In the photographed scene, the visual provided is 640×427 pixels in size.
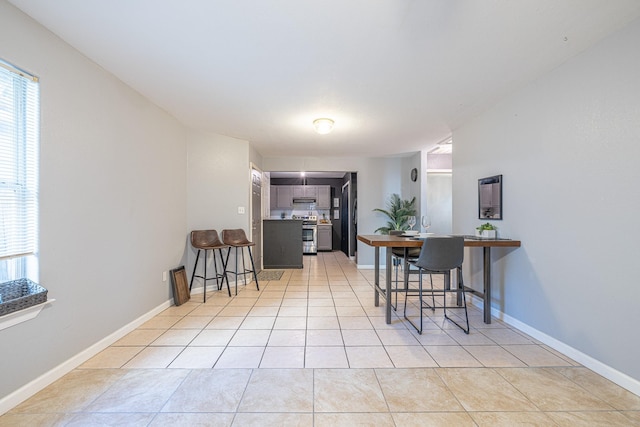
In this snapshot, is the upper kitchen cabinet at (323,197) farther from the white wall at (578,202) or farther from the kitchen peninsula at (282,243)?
the white wall at (578,202)

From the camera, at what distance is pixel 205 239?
3.91 m

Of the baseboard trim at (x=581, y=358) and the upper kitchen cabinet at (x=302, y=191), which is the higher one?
the upper kitchen cabinet at (x=302, y=191)

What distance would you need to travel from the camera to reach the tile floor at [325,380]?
5.14 ft

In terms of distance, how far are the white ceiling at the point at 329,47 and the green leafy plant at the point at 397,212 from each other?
2593mm

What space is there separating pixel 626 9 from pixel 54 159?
12.5 feet

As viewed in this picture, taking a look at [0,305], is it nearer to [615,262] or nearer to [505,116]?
[615,262]

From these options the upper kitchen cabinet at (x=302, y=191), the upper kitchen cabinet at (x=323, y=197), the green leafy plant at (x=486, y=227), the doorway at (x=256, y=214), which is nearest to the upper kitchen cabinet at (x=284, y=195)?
the upper kitchen cabinet at (x=302, y=191)

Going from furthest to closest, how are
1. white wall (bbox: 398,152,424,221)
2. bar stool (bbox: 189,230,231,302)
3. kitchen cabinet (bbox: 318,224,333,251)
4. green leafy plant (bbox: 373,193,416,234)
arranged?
kitchen cabinet (bbox: 318,224,333,251) < green leafy plant (bbox: 373,193,416,234) < white wall (bbox: 398,152,424,221) < bar stool (bbox: 189,230,231,302)

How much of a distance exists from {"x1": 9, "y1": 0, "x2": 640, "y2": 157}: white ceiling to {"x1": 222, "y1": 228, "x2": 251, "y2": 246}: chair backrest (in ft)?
5.75

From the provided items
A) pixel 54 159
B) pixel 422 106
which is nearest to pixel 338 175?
pixel 422 106

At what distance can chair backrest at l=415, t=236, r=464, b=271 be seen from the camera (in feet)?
8.75

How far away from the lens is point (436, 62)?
2.21 m

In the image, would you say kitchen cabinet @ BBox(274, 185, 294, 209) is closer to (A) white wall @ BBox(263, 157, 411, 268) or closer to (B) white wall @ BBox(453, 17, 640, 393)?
(A) white wall @ BBox(263, 157, 411, 268)

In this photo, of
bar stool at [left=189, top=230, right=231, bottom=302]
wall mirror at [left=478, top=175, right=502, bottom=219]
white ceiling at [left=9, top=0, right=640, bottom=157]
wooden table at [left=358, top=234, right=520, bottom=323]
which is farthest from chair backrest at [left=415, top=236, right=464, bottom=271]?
bar stool at [left=189, top=230, right=231, bottom=302]
